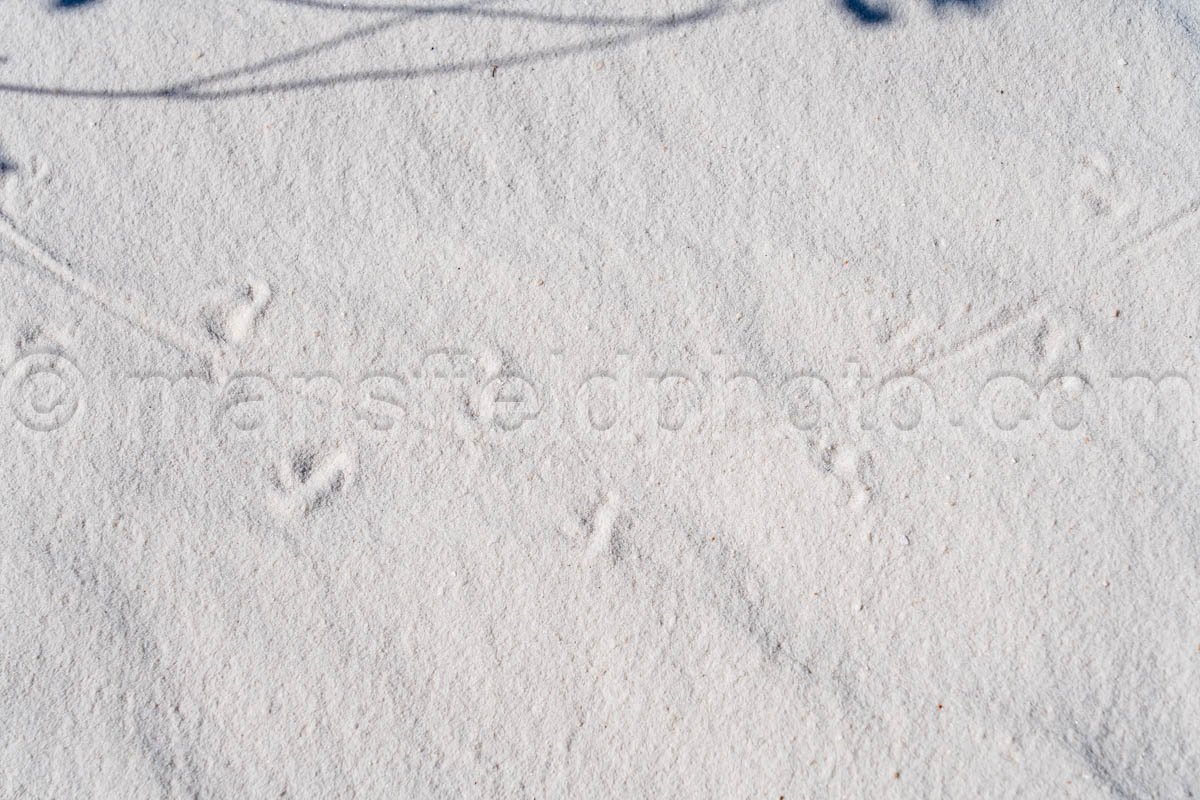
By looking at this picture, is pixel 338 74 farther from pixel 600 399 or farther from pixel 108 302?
pixel 600 399

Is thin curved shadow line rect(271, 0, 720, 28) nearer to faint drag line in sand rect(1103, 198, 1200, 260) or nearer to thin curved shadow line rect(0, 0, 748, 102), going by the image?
thin curved shadow line rect(0, 0, 748, 102)

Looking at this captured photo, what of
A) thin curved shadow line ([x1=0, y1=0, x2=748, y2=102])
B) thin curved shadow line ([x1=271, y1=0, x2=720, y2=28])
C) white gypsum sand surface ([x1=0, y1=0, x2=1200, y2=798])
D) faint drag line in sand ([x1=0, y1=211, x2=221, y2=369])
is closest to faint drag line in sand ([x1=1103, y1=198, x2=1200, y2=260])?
white gypsum sand surface ([x1=0, y1=0, x2=1200, y2=798])

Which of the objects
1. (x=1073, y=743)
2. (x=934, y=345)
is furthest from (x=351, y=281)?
(x=1073, y=743)

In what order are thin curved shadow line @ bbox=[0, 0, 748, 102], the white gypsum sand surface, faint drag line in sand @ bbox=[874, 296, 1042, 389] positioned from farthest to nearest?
thin curved shadow line @ bbox=[0, 0, 748, 102] < faint drag line in sand @ bbox=[874, 296, 1042, 389] < the white gypsum sand surface

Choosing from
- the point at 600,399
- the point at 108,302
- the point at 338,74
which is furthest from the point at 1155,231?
the point at 108,302

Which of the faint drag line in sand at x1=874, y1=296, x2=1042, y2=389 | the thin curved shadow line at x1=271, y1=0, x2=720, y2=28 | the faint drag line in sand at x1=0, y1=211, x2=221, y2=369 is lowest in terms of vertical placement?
the faint drag line in sand at x1=0, y1=211, x2=221, y2=369

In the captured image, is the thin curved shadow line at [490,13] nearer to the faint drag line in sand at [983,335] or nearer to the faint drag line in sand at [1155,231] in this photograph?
the faint drag line in sand at [983,335]

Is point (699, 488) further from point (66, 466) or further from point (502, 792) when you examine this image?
point (66, 466)
